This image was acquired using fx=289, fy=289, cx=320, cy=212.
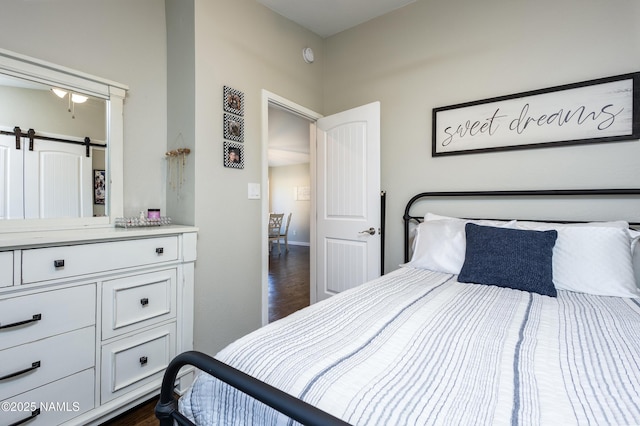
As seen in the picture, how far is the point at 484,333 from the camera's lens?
95 centimetres

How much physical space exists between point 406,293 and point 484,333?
437 millimetres

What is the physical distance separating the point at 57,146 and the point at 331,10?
2278mm

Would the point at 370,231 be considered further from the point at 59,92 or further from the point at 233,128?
the point at 59,92

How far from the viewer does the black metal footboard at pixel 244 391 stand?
534mm

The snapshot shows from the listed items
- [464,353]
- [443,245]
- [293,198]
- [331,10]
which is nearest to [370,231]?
[443,245]

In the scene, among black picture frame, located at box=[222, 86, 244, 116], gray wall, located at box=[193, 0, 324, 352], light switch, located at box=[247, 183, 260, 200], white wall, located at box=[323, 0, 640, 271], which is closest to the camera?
white wall, located at box=[323, 0, 640, 271]

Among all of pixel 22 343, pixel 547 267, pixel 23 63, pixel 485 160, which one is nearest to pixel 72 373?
pixel 22 343

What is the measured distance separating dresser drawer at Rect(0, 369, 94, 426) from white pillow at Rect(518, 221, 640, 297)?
7.89 feet

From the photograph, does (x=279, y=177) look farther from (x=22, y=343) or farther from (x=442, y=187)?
(x=22, y=343)

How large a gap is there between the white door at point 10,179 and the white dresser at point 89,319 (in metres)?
0.14

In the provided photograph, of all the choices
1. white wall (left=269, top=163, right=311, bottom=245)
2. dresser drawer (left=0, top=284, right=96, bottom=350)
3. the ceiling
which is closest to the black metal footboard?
dresser drawer (left=0, top=284, right=96, bottom=350)

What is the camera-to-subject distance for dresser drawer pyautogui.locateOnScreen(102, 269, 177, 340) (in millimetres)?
1470

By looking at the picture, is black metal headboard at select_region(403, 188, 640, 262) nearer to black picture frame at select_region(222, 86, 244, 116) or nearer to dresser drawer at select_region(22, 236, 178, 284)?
black picture frame at select_region(222, 86, 244, 116)

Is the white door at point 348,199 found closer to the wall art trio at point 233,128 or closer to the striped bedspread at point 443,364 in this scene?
the wall art trio at point 233,128
